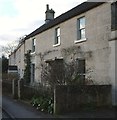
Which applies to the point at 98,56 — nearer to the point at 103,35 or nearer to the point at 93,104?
the point at 103,35

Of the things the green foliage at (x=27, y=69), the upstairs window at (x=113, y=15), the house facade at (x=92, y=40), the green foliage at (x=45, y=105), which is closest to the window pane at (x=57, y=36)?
the house facade at (x=92, y=40)

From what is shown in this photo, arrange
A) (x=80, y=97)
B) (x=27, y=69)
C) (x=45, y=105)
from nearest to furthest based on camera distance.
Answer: (x=80, y=97)
(x=45, y=105)
(x=27, y=69)

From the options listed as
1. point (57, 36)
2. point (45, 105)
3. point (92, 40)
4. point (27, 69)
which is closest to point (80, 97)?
point (45, 105)

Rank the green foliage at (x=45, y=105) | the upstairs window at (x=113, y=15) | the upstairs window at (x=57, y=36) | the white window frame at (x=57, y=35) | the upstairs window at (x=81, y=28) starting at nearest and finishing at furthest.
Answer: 1. the green foliage at (x=45, y=105)
2. the upstairs window at (x=113, y=15)
3. the upstairs window at (x=81, y=28)
4. the white window frame at (x=57, y=35)
5. the upstairs window at (x=57, y=36)

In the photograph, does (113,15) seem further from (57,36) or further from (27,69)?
(27,69)

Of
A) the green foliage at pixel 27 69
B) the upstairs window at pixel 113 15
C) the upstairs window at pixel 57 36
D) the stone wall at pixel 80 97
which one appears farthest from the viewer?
the green foliage at pixel 27 69

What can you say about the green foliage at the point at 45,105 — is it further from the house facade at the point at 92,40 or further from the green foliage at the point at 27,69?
the green foliage at the point at 27,69

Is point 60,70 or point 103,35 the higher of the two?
point 103,35

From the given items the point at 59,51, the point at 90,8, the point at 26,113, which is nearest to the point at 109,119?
the point at 26,113

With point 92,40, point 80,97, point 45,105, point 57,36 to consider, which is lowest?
point 45,105

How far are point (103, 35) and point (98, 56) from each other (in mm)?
1296

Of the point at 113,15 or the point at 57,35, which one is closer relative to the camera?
the point at 113,15

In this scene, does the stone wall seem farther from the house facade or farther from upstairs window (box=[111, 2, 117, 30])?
upstairs window (box=[111, 2, 117, 30])

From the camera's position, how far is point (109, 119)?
12.7 meters
